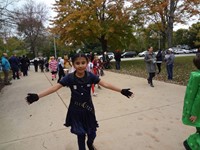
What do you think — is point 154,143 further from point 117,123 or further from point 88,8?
point 88,8

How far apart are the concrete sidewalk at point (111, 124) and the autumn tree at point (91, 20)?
588 inches

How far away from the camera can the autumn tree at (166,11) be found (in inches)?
696

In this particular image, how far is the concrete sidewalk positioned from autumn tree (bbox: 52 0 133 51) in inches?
588

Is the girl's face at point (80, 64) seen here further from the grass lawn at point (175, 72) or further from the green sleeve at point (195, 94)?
the grass lawn at point (175, 72)

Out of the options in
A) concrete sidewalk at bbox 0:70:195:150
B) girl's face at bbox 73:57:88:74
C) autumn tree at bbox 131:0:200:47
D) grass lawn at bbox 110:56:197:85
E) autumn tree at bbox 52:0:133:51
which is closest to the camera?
girl's face at bbox 73:57:88:74

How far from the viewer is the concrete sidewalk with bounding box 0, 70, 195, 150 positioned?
3.93m

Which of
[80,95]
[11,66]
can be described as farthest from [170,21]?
[80,95]

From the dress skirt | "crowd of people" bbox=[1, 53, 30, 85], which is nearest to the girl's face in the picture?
the dress skirt

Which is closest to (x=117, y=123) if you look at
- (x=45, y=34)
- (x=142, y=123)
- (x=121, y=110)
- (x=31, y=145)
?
(x=142, y=123)

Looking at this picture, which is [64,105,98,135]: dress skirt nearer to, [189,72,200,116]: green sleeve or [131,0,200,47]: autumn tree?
[189,72,200,116]: green sleeve

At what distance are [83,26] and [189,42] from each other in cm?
4594

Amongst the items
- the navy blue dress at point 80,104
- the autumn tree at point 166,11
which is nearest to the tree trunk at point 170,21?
the autumn tree at point 166,11

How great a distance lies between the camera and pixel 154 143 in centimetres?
380

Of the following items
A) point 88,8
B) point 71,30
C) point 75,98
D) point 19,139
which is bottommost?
point 19,139
